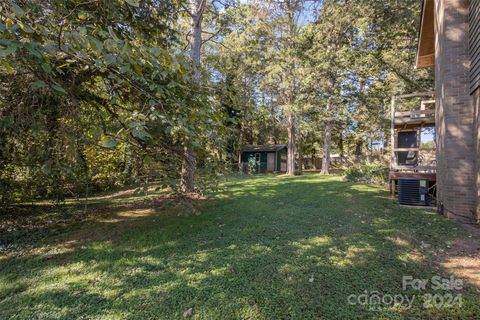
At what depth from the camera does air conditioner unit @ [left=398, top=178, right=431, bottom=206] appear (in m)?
6.00

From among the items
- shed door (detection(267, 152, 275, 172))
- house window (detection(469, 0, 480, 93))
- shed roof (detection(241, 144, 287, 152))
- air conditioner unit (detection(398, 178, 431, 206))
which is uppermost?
house window (detection(469, 0, 480, 93))

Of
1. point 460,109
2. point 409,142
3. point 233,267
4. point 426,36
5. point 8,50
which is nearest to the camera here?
point 8,50

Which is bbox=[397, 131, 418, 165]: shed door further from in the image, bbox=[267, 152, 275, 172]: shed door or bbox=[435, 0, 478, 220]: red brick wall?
bbox=[267, 152, 275, 172]: shed door

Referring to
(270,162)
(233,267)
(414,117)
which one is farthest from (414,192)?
(270,162)

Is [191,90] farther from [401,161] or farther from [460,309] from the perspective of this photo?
[401,161]

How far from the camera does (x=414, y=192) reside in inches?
239

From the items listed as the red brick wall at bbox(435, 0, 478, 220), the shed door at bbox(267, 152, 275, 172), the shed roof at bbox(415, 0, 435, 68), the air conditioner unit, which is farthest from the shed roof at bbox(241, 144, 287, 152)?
the red brick wall at bbox(435, 0, 478, 220)

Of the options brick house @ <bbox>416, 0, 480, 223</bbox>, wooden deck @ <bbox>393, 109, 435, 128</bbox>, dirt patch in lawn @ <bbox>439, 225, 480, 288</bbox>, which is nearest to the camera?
dirt patch in lawn @ <bbox>439, 225, 480, 288</bbox>

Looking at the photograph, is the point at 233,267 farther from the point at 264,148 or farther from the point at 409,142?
the point at 264,148

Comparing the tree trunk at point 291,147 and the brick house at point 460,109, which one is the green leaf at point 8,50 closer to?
the brick house at point 460,109

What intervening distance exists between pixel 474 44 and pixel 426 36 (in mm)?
3620

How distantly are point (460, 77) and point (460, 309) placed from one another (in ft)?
14.9

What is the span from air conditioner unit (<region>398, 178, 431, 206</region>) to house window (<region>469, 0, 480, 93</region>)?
7.90ft

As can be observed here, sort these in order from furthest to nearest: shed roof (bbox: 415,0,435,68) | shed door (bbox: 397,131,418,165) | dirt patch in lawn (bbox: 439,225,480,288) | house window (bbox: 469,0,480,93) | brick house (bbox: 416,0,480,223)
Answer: shed door (bbox: 397,131,418,165) → shed roof (bbox: 415,0,435,68) → brick house (bbox: 416,0,480,223) → house window (bbox: 469,0,480,93) → dirt patch in lawn (bbox: 439,225,480,288)
